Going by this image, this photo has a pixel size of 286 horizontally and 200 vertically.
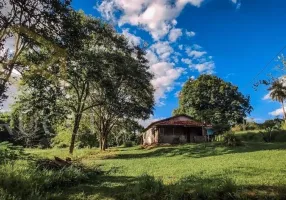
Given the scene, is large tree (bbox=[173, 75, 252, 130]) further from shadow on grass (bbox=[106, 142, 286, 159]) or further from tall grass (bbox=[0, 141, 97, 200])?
tall grass (bbox=[0, 141, 97, 200])

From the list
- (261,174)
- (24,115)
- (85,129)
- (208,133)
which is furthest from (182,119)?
(261,174)

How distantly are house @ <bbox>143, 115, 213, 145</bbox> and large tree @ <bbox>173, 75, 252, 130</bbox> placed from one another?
14207 millimetres

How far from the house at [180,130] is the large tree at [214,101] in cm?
1421

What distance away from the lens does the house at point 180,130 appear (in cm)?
4383

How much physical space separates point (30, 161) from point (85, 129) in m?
31.4

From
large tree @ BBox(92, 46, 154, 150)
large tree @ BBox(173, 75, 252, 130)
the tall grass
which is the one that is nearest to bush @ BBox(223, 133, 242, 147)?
large tree @ BBox(92, 46, 154, 150)

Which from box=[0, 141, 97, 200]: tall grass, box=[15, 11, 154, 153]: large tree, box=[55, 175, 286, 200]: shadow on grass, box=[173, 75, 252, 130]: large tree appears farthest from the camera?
box=[173, 75, 252, 130]: large tree

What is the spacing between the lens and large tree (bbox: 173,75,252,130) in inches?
2360

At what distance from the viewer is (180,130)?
45.4 metres

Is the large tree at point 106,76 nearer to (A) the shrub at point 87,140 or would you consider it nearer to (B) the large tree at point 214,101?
(A) the shrub at point 87,140

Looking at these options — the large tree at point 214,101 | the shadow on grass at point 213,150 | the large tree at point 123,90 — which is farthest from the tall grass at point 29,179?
the large tree at point 214,101

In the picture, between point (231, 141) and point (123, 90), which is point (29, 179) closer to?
point (231, 141)

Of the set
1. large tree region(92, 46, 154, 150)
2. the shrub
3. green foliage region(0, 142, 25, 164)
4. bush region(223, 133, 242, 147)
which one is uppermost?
large tree region(92, 46, 154, 150)

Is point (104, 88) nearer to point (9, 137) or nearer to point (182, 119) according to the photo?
point (182, 119)
